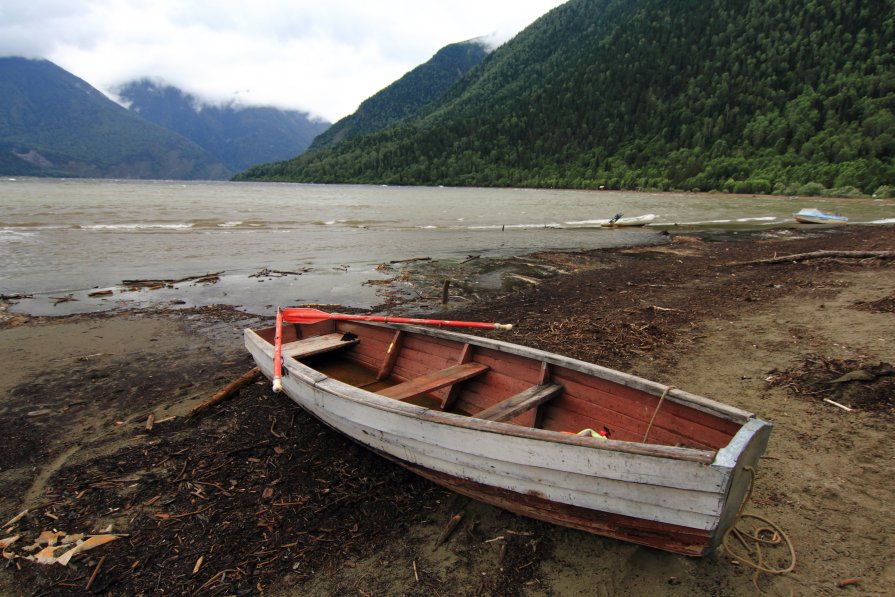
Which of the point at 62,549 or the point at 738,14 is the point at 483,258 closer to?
the point at 62,549

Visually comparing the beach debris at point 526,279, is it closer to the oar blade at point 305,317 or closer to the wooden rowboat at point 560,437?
the oar blade at point 305,317

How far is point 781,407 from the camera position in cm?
611

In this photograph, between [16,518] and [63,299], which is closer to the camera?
[16,518]

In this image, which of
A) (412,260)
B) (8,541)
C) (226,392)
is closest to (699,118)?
(412,260)

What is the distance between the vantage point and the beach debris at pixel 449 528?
4241mm

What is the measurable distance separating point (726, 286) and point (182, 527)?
14.2m

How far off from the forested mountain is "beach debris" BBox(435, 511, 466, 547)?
9563cm

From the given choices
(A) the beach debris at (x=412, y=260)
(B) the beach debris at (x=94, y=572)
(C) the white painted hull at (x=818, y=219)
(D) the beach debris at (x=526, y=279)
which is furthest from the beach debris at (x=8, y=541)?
(C) the white painted hull at (x=818, y=219)

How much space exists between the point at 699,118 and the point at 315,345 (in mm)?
165620

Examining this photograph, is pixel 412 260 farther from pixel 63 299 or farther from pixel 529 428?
pixel 529 428

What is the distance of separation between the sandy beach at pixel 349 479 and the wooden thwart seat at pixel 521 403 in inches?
36.7

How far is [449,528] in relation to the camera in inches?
171

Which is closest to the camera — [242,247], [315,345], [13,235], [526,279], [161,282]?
[315,345]

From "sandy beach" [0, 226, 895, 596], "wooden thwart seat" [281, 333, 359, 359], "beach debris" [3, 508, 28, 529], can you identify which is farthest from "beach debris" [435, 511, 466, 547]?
"beach debris" [3, 508, 28, 529]
